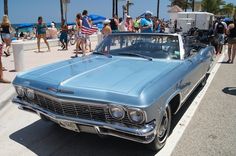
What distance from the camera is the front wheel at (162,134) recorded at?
12.0 ft

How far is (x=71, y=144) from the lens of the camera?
13.3ft

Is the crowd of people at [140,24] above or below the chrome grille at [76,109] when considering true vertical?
above

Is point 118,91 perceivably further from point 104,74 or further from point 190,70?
point 190,70

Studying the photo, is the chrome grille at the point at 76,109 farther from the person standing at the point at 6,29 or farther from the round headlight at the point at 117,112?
the person standing at the point at 6,29

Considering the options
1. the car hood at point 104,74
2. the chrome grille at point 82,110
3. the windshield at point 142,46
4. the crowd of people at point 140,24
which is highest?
the crowd of people at point 140,24

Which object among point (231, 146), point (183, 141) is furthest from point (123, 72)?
point (231, 146)

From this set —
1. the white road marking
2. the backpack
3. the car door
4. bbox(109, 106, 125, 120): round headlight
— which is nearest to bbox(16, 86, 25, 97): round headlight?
bbox(109, 106, 125, 120): round headlight

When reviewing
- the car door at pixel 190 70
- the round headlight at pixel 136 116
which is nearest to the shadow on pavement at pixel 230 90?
the car door at pixel 190 70

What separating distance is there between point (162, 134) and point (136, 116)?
84cm

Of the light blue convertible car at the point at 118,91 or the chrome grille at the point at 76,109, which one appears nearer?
the light blue convertible car at the point at 118,91

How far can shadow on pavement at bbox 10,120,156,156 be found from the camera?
3805mm

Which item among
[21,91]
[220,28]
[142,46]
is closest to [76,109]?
[21,91]

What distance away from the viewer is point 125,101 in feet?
10.2

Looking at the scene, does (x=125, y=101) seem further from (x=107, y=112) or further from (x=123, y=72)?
(x=123, y=72)
